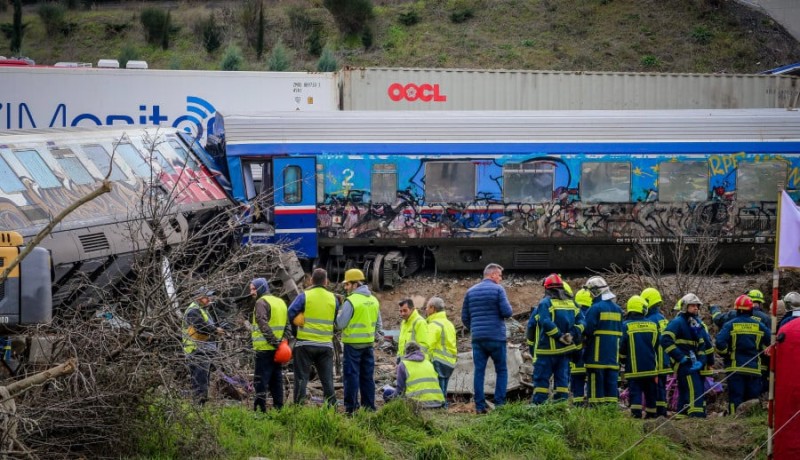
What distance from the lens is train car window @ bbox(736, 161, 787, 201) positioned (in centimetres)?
2066

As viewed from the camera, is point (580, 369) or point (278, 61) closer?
point (580, 369)

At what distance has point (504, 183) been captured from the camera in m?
20.3

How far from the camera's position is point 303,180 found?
1989cm

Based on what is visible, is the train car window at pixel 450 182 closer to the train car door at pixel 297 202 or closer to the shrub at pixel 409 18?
the train car door at pixel 297 202

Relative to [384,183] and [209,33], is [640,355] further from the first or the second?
[209,33]

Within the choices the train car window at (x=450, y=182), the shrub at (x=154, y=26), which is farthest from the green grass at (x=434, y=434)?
the shrub at (x=154, y=26)

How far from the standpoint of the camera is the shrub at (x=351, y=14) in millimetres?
45688

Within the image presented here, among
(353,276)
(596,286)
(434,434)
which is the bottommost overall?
(434,434)

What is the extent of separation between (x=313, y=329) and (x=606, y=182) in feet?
34.1

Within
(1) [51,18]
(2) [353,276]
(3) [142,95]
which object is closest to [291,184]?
(3) [142,95]

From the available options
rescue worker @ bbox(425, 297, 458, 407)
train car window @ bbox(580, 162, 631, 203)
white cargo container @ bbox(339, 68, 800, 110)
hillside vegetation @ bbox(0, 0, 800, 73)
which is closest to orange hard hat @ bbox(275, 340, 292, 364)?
rescue worker @ bbox(425, 297, 458, 407)

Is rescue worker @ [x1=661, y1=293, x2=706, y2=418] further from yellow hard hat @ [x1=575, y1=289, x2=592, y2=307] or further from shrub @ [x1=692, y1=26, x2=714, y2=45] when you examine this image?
shrub @ [x1=692, y1=26, x2=714, y2=45]

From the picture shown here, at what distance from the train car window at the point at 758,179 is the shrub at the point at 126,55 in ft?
91.9

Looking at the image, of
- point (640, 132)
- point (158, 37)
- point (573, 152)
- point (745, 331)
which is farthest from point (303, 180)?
point (158, 37)
